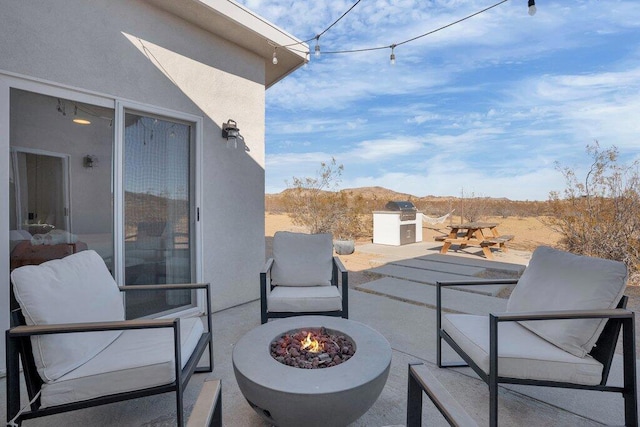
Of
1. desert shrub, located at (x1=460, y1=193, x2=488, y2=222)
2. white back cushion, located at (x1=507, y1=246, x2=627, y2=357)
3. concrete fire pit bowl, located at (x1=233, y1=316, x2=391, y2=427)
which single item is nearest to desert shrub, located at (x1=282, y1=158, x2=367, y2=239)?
desert shrub, located at (x1=460, y1=193, x2=488, y2=222)

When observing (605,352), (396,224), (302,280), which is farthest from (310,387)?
(396,224)

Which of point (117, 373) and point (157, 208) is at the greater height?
point (157, 208)

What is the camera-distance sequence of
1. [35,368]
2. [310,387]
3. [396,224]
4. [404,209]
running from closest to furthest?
[310,387]
[35,368]
[396,224]
[404,209]

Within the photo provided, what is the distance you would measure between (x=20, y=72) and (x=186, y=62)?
1416 mm

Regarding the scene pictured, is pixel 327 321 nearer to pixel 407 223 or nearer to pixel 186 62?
pixel 186 62

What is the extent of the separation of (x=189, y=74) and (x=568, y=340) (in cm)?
385

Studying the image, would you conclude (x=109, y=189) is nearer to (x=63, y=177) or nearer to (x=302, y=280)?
(x=63, y=177)

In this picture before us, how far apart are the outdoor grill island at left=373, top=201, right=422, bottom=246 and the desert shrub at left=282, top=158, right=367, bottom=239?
1.14 metres

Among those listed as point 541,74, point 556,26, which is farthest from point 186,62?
point 541,74

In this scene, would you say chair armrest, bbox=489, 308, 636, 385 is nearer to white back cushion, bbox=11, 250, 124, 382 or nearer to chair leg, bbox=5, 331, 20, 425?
white back cushion, bbox=11, 250, 124, 382

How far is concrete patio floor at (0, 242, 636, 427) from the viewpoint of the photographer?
5.81 feet

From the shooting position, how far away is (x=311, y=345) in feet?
5.81

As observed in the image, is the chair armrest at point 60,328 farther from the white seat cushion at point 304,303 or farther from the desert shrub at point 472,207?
the desert shrub at point 472,207

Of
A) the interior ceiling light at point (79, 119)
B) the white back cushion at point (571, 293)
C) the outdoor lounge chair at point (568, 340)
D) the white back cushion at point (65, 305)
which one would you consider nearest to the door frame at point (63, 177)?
the interior ceiling light at point (79, 119)
